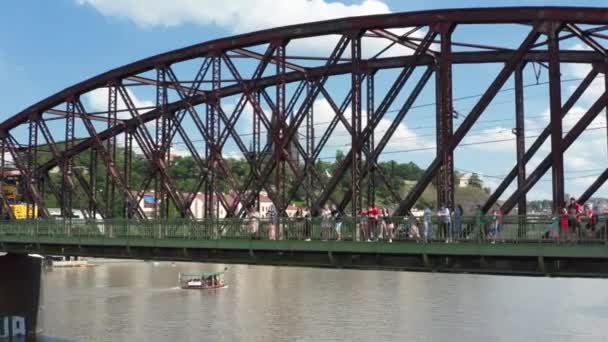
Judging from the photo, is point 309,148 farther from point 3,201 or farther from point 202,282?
point 202,282

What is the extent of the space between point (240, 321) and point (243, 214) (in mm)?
18888

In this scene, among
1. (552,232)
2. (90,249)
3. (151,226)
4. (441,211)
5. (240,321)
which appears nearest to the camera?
(552,232)

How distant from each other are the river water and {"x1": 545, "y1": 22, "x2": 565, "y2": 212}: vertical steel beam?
21.9 m

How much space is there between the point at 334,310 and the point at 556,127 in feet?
117

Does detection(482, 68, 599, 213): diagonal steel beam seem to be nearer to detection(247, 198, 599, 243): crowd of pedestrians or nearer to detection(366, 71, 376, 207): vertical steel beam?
detection(247, 198, 599, 243): crowd of pedestrians

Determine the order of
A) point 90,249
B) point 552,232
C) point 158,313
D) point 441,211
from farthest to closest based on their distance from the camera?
point 158,313 → point 90,249 → point 441,211 → point 552,232

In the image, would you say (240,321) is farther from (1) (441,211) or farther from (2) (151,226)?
(1) (441,211)

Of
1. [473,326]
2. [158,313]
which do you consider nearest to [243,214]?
[473,326]

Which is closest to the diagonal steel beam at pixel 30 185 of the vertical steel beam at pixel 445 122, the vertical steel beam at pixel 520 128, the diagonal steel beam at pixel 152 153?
the diagonal steel beam at pixel 152 153

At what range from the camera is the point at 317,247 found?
25844 millimetres

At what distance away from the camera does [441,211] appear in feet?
82.9

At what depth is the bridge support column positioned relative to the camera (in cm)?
4625

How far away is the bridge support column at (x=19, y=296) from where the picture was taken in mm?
46250

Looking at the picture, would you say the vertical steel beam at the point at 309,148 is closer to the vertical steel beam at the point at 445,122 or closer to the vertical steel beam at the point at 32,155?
the vertical steel beam at the point at 445,122
